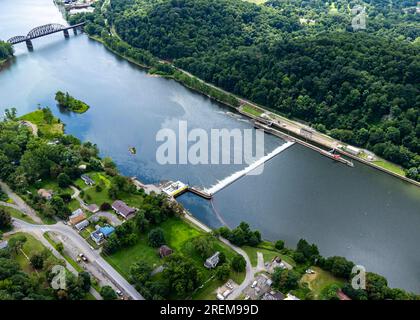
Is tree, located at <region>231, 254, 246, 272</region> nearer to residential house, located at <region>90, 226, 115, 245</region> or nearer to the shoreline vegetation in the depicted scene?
the shoreline vegetation

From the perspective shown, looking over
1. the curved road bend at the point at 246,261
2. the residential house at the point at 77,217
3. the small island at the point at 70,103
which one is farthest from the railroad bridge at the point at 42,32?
the curved road bend at the point at 246,261

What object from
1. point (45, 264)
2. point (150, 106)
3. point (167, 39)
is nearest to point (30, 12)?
point (167, 39)

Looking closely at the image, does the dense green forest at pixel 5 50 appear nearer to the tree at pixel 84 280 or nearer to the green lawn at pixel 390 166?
the tree at pixel 84 280

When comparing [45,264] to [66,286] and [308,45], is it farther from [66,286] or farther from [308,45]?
[308,45]

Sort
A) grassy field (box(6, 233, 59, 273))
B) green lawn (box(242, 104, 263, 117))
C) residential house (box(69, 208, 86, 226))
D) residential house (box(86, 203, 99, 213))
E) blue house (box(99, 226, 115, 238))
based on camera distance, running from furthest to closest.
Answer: green lawn (box(242, 104, 263, 117)) < residential house (box(86, 203, 99, 213)) < residential house (box(69, 208, 86, 226)) < blue house (box(99, 226, 115, 238)) < grassy field (box(6, 233, 59, 273))

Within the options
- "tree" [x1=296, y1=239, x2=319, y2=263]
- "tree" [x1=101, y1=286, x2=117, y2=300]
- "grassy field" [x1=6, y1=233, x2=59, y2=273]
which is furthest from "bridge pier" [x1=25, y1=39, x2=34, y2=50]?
"tree" [x1=296, y1=239, x2=319, y2=263]
